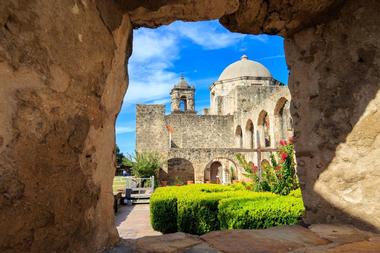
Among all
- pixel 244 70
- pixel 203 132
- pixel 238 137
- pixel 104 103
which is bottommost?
pixel 104 103

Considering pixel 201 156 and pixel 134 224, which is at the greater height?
pixel 201 156

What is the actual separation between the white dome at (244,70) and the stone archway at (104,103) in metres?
25.8

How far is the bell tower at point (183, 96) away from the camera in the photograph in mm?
26109

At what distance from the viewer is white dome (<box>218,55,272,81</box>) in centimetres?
2769

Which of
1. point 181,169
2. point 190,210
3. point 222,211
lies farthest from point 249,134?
point 222,211

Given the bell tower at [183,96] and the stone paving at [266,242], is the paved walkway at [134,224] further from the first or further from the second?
the bell tower at [183,96]

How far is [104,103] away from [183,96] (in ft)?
81.7

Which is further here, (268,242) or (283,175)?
(283,175)

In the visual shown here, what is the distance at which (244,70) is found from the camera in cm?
2795

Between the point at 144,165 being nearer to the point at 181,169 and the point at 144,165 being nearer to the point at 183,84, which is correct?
the point at 181,169

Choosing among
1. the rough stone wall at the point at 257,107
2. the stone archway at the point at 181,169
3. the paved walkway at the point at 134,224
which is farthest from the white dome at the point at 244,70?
the paved walkway at the point at 134,224

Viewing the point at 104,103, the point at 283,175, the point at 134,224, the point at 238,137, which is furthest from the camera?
the point at 238,137

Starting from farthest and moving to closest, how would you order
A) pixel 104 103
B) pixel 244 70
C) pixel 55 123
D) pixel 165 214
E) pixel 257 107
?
pixel 244 70
pixel 257 107
pixel 165 214
pixel 104 103
pixel 55 123

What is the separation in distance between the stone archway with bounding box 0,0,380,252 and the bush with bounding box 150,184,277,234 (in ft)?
11.7
